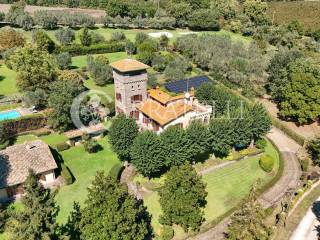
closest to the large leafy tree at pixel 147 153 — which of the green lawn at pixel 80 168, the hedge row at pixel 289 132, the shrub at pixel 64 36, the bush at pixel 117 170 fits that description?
the bush at pixel 117 170

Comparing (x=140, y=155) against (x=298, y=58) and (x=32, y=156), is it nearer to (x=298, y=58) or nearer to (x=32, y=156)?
(x=32, y=156)

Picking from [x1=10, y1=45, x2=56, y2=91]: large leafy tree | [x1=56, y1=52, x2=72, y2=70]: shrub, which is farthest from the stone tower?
[x1=56, y1=52, x2=72, y2=70]: shrub

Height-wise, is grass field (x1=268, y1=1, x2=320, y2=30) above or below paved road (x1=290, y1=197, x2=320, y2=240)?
above

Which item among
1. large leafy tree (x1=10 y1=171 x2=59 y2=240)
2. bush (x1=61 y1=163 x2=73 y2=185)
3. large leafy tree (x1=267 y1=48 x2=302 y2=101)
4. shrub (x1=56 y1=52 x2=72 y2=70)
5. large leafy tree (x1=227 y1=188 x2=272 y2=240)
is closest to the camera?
large leafy tree (x1=10 y1=171 x2=59 y2=240)

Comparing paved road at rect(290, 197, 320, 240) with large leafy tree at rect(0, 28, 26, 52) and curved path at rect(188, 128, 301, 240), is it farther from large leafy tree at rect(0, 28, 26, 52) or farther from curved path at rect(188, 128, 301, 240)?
large leafy tree at rect(0, 28, 26, 52)

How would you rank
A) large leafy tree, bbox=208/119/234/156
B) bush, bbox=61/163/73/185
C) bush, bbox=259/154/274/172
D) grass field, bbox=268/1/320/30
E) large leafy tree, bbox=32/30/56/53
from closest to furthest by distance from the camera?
1. bush, bbox=61/163/73/185
2. large leafy tree, bbox=208/119/234/156
3. bush, bbox=259/154/274/172
4. large leafy tree, bbox=32/30/56/53
5. grass field, bbox=268/1/320/30

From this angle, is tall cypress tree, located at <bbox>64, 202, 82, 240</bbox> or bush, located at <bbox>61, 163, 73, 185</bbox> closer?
tall cypress tree, located at <bbox>64, 202, 82, 240</bbox>
